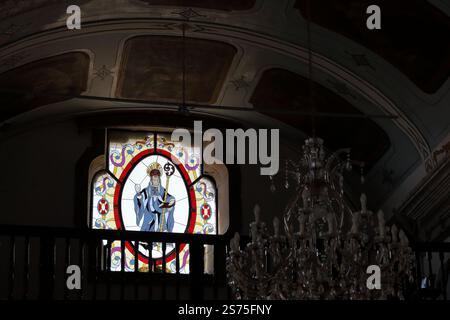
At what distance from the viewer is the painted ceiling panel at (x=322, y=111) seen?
13953 millimetres

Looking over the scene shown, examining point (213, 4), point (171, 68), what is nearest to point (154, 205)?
point (171, 68)

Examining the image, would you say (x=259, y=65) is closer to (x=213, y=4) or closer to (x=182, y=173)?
(x=213, y=4)

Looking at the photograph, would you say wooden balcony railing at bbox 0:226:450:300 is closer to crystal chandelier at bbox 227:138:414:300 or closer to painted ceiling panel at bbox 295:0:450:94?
crystal chandelier at bbox 227:138:414:300

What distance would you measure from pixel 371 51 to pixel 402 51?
42cm

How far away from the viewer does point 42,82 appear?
1372 centimetres

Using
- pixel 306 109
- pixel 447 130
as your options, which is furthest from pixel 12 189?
pixel 447 130

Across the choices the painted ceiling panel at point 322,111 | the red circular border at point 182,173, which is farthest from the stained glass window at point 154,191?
the painted ceiling panel at point 322,111

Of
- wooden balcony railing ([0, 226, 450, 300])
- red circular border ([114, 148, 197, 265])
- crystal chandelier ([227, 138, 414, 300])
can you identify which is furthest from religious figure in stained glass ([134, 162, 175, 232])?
crystal chandelier ([227, 138, 414, 300])

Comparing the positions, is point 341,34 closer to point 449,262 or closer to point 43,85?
point 449,262

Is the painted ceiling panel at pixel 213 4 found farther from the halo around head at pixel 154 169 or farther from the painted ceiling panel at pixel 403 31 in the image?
the halo around head at pixel 154 169

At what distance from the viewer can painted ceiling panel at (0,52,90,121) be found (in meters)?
13.2

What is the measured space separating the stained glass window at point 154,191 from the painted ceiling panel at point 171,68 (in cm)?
110

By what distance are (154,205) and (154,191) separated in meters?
0.24

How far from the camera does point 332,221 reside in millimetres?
9336
